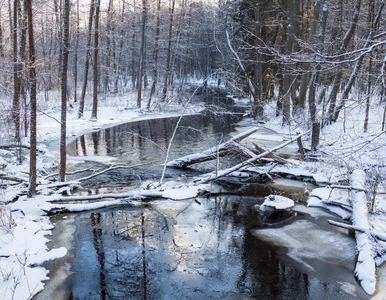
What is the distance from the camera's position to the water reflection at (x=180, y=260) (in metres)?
6.26

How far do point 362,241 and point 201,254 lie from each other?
11.6 ft

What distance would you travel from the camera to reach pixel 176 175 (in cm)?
1329

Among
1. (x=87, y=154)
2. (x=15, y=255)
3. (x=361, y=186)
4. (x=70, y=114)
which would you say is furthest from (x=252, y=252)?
(x=70, y=114)

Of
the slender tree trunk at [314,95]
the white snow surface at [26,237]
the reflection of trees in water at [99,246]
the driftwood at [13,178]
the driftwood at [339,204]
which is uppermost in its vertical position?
the slender tree trunk at [314,95]

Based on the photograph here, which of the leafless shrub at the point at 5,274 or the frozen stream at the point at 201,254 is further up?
the leafless shrub at the point at 5,274

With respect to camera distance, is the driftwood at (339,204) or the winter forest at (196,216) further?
the driftwood at (339,204)

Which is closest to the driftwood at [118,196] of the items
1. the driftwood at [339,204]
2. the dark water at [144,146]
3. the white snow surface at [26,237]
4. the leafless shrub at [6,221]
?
the white snow surface at [26,237]

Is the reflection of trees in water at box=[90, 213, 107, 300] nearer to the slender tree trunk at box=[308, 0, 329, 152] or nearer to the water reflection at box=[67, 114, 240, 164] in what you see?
the water reflection at box=[67, 114, 240, 164]

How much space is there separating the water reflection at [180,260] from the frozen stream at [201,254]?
0.02 m

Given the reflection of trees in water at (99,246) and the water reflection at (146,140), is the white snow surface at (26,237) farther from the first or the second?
the water reflection at (146,140)

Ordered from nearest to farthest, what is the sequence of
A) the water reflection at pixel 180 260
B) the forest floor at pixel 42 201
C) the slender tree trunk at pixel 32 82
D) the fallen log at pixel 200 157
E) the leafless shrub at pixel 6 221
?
the forest floor at pixel 42 201, the water reflection at pixel 180 260, the leafless shrub at pixel 6 221, the slender tree trunk at pixel 32 82, the fallen log at pixel 200 157

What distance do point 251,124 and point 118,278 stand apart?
19.6 m

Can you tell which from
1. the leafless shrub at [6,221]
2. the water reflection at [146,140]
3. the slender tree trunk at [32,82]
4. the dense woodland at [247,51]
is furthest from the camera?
the water reflection at [146,140]

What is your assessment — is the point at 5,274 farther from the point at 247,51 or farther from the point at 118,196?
the point at 247,51
